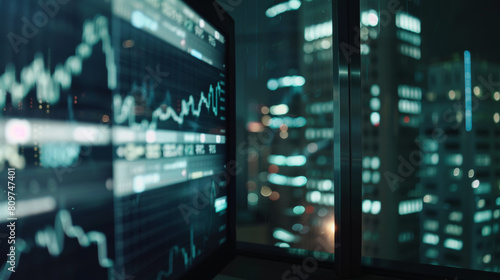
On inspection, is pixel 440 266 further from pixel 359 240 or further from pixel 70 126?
pixel 70 126

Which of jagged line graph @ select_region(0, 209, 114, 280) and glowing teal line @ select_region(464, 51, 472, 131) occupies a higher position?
glowing teal line @ select_region(464, 51, 472, 131)

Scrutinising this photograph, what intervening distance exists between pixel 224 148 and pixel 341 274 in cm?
104

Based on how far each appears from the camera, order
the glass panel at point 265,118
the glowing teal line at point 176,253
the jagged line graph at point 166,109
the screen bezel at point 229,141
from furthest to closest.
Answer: the glass panel at point 265,118 < the screen bezel at point 229,141 < the glowing teal line at point 176,253 < the jagged line graph at point 166,109

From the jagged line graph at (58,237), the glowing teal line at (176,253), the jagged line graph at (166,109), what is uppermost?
the jagged line graph at (166,109)

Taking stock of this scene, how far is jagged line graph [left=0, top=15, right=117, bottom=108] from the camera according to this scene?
1.26ft

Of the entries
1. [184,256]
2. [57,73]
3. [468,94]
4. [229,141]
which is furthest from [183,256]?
[468,94]

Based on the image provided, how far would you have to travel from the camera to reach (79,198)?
47 centimetres

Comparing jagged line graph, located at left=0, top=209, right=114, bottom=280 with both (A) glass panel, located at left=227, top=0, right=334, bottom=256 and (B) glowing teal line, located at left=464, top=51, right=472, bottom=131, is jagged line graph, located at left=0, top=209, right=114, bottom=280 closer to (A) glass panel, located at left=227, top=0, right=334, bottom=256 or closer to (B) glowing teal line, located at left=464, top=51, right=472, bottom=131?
(A) glass panel, located at left=227, top=0, right=334, bottom=256

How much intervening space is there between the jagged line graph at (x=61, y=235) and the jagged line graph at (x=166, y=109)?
20 centimetres

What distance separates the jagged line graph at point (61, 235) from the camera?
42 cm

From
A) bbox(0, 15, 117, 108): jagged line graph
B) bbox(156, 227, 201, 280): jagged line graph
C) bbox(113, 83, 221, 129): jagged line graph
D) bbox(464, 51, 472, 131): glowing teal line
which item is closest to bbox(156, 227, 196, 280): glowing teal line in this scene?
bbox(156, 227, 201, 280): jagged line graph

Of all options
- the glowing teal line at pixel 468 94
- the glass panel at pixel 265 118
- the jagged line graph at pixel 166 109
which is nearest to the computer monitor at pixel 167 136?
the jagged line graph at pixel 166 109

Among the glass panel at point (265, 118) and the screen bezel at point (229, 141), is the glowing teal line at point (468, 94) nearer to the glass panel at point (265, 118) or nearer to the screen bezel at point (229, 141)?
the glass panel at point (265, 118)

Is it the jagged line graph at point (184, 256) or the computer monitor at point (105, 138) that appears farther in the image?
the jagged line graph at point (184, 256)
